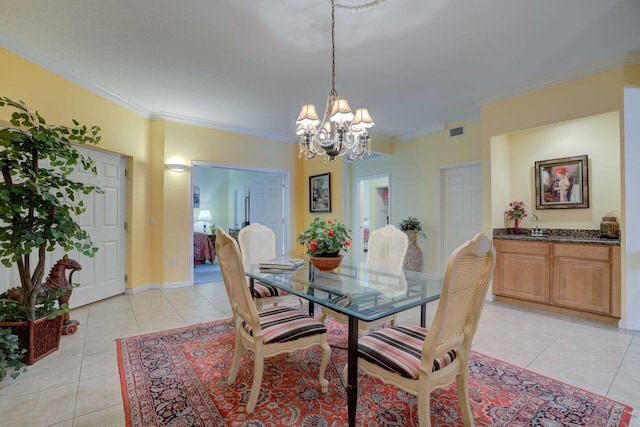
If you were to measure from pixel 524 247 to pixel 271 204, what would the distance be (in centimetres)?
424

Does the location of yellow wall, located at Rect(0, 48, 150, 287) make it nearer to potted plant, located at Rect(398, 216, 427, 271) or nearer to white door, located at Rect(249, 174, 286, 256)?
white door, located at Rect(249, 174, 286, 256)

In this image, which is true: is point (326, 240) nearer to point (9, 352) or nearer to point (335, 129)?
point (335, 129)

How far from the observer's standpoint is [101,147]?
361 centimetres

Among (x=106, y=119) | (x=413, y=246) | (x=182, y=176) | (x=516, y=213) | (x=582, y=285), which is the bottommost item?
(x=582, y=285)

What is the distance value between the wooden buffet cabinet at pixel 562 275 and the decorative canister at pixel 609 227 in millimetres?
257

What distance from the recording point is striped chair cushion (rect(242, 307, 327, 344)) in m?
1.71

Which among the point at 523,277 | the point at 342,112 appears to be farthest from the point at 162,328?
the point at 523,277

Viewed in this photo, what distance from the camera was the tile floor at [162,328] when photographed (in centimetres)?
170

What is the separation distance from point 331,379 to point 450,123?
168 inches

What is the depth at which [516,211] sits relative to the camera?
3.87 m

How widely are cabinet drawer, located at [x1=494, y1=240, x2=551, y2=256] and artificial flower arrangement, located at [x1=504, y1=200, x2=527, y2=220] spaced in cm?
45

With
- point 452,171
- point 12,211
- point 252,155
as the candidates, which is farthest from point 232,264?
point 452,171

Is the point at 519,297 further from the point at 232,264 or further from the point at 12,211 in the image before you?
the point at 12,211

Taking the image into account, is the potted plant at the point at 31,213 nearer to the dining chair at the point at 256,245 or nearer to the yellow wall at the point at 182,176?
the dining chair at the point at 256,245
